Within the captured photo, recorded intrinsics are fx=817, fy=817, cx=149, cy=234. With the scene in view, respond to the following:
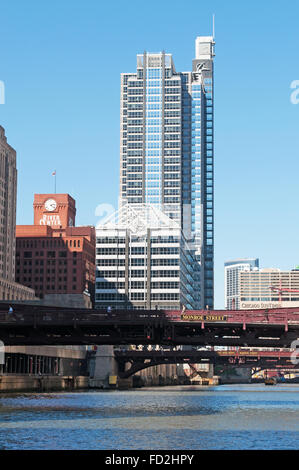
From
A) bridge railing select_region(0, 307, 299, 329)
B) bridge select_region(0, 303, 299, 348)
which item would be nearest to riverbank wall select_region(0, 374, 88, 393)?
bridge select_region(0, 303, 299, 348)

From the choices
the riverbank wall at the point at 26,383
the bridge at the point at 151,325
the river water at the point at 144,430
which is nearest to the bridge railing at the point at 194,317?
the bridge at the point at 151,325

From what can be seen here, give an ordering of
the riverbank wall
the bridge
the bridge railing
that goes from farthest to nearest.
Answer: the riverbank wall < the bridge < the bridge railing

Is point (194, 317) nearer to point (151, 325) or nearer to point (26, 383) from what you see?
point (151, 325)

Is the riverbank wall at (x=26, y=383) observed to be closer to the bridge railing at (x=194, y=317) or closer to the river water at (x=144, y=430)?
the bridge railing at (x=194, y=317)

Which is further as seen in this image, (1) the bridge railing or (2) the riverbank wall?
(2) the riverbank wall

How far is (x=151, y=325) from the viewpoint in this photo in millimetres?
107625

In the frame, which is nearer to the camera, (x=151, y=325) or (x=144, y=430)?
(x=144, y=430)

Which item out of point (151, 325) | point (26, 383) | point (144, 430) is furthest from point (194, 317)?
point (26, 383)

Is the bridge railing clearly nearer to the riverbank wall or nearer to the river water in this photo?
the river water

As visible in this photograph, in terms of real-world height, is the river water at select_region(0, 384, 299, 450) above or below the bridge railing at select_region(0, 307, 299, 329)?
below

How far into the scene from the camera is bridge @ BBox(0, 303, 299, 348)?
4218 inches
